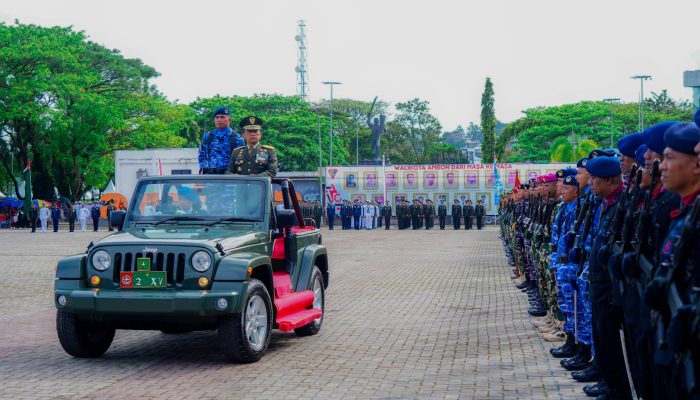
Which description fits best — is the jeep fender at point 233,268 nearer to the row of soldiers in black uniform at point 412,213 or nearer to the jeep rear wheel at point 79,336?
the jeep rear wheel at point 79,336

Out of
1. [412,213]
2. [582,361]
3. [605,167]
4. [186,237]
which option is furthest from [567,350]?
[412,213]

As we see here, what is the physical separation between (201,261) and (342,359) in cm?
177

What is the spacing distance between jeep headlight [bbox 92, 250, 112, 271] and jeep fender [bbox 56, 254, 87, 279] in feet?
0.46

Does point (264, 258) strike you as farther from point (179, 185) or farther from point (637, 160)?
point (637, 160)

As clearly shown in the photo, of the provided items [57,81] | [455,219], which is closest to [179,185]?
[455,219]

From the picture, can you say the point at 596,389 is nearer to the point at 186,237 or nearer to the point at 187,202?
the point at 186,237

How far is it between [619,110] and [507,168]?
1784 inches

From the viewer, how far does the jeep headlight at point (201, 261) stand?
898 centimetres

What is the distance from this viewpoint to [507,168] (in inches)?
2279

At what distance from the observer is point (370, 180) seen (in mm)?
61000

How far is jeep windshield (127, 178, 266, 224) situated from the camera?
1026cm

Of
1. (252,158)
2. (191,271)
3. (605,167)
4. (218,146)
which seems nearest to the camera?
(605,167)

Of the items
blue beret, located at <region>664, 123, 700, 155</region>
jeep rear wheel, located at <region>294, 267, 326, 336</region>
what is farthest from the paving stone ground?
blue beret, located at <region>664, 123, 700, 155</region>

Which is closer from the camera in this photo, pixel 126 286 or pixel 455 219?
pixel 126 286
